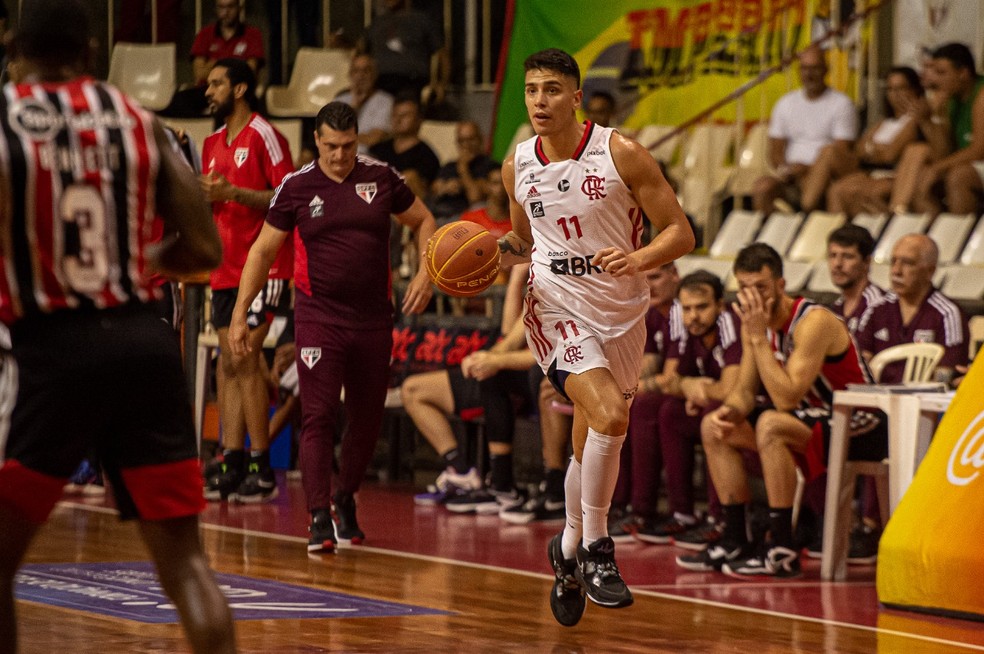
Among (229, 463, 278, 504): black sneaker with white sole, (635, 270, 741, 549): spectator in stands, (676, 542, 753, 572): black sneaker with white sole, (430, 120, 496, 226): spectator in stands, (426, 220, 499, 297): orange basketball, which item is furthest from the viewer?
(430, 120, 496, 226): spectator in stands

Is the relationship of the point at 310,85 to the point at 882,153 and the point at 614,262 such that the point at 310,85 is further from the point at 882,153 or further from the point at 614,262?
the point at 614,262

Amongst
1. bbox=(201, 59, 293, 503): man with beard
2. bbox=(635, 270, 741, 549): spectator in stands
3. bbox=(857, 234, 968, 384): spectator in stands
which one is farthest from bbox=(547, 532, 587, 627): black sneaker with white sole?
bbox=(201, 59, 293, 503): man with beard

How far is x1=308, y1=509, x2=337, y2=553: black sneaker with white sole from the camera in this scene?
8.22 m

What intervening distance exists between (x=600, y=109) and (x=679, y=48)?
1.53 m

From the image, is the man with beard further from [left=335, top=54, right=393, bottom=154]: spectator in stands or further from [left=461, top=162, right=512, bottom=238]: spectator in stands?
[left=335, top=54, right=393, bottom=154]: spectator in stands

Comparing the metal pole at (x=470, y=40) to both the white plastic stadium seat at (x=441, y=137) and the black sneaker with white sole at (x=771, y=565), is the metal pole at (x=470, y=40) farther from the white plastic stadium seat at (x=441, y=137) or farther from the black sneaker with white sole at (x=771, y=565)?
the black sneaker with white sole at (x=771, y=565)

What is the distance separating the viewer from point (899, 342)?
346 inches

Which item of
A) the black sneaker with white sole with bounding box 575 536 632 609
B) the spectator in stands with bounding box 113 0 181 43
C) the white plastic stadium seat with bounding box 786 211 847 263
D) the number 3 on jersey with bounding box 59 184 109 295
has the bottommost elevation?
the black sneaker with white sole with bounding box 575 536 632 609

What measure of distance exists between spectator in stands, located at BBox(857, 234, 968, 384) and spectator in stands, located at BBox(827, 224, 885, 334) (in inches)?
2.2

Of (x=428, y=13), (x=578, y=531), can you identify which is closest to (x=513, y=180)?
(x=578, y=531)

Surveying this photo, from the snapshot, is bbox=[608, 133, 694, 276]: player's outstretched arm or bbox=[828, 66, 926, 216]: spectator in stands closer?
bbox=[608, 133, 694, 276]: player's outstretched arm

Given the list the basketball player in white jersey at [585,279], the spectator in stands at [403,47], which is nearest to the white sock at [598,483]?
the basketball player in white jersey at [585,279]

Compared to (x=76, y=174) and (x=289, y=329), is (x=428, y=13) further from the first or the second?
(x=76, y=174)

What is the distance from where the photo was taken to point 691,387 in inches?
337
